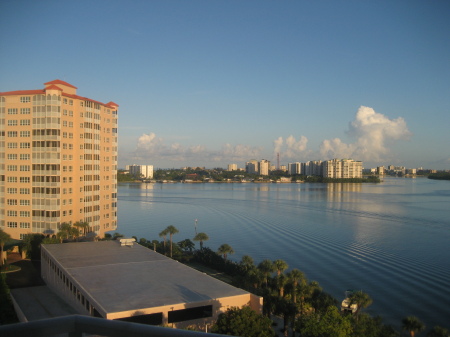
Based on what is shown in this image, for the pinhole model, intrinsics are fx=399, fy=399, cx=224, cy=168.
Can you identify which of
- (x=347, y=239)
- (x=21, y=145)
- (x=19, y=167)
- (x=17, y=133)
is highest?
(x=17, y=133)

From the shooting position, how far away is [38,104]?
920 cm

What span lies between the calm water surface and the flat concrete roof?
3.22 m

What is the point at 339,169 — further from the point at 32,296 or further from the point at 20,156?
the point at 32,296

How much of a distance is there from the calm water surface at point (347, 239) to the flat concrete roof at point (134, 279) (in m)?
3.22

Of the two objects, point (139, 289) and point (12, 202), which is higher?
point (12, 202)

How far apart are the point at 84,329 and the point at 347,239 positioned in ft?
42.3

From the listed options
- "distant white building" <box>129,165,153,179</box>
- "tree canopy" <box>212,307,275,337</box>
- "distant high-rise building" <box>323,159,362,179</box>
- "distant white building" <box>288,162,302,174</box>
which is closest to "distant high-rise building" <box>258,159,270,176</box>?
"distant white building" <box>288,162,302,174</box>

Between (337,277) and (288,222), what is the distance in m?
7.43

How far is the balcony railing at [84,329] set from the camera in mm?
436

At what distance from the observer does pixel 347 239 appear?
12.5 meters

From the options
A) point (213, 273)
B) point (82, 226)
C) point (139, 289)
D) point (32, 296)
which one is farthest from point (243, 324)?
point (82, 226)

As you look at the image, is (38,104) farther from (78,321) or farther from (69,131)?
(78,321)

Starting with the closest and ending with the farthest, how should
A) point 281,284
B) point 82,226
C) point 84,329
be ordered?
point 84,329 → point 281,284 → point 82,226

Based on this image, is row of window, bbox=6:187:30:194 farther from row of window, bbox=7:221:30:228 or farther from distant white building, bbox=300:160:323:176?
distant white building, bbox=300:160:323:176
